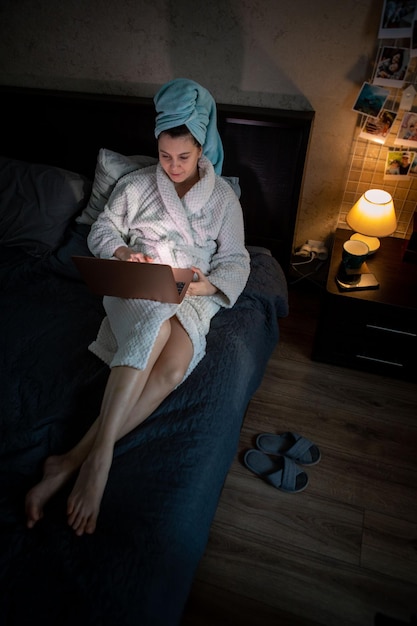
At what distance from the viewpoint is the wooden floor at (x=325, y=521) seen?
121 centimetres

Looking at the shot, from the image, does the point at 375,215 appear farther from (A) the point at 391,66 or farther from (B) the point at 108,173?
(B) the point at 108,173

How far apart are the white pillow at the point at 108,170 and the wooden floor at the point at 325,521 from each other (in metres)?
1.06

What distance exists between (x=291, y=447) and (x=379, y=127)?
134cm

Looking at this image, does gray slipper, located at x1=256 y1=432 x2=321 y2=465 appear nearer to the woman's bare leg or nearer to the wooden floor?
the wooden floor

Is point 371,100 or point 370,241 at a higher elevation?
point 371,100

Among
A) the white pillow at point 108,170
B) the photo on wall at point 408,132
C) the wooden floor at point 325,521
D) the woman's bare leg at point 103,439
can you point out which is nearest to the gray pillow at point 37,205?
the white pillow at point 108,170

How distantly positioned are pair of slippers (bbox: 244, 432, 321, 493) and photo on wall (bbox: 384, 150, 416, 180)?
119 centimetres

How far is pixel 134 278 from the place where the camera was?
1224 mm

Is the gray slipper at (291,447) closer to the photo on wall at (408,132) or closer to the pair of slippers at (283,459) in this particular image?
the pair of slippers at (283,459)

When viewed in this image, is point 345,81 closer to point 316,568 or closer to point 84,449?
point 84,449

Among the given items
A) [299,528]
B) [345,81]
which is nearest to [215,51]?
[345,81]

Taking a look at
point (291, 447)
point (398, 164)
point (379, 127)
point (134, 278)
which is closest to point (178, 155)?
point (134, 278)

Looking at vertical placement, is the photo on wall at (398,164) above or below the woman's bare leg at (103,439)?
above

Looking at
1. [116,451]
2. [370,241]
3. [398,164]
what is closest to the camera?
[116,451]
